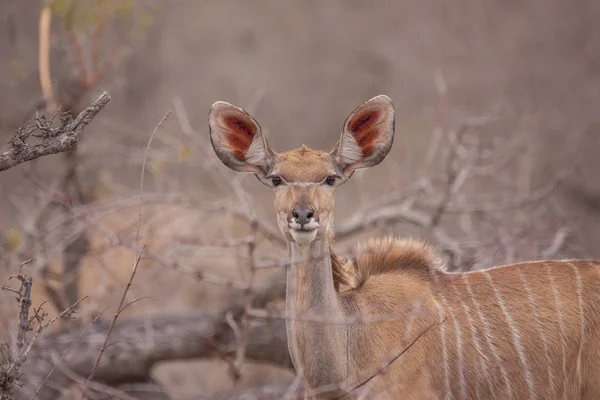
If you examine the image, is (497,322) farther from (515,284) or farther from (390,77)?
(390,77)

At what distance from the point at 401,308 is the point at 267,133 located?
5.23m

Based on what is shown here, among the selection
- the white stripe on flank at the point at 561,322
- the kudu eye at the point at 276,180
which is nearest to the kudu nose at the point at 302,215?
the kudu eye at the point at 276,180

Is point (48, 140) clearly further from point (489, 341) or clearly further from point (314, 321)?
point (489, 341)

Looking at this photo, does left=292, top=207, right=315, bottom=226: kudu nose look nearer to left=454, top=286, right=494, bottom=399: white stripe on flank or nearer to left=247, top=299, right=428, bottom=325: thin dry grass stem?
left=247, top=299, right=428, bottom=325: thin dry grass stem

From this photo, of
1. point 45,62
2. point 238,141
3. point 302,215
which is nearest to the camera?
point 302,215

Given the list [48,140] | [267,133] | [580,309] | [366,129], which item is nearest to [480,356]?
[580,309]

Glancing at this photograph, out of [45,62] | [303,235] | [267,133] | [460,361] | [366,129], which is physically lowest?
[460,361]

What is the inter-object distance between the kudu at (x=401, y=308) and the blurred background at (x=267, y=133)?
1.46 ft

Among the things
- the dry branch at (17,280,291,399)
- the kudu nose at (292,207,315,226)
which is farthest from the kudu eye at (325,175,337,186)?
the dry branch at (17,280,291,399)

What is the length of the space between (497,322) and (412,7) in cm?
589

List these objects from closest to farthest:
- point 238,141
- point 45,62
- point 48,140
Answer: point 48,140
point 238,141
point 45,62

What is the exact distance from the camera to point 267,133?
817 centimetres

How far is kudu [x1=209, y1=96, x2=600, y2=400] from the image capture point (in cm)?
296

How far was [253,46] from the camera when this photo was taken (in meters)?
9.22
